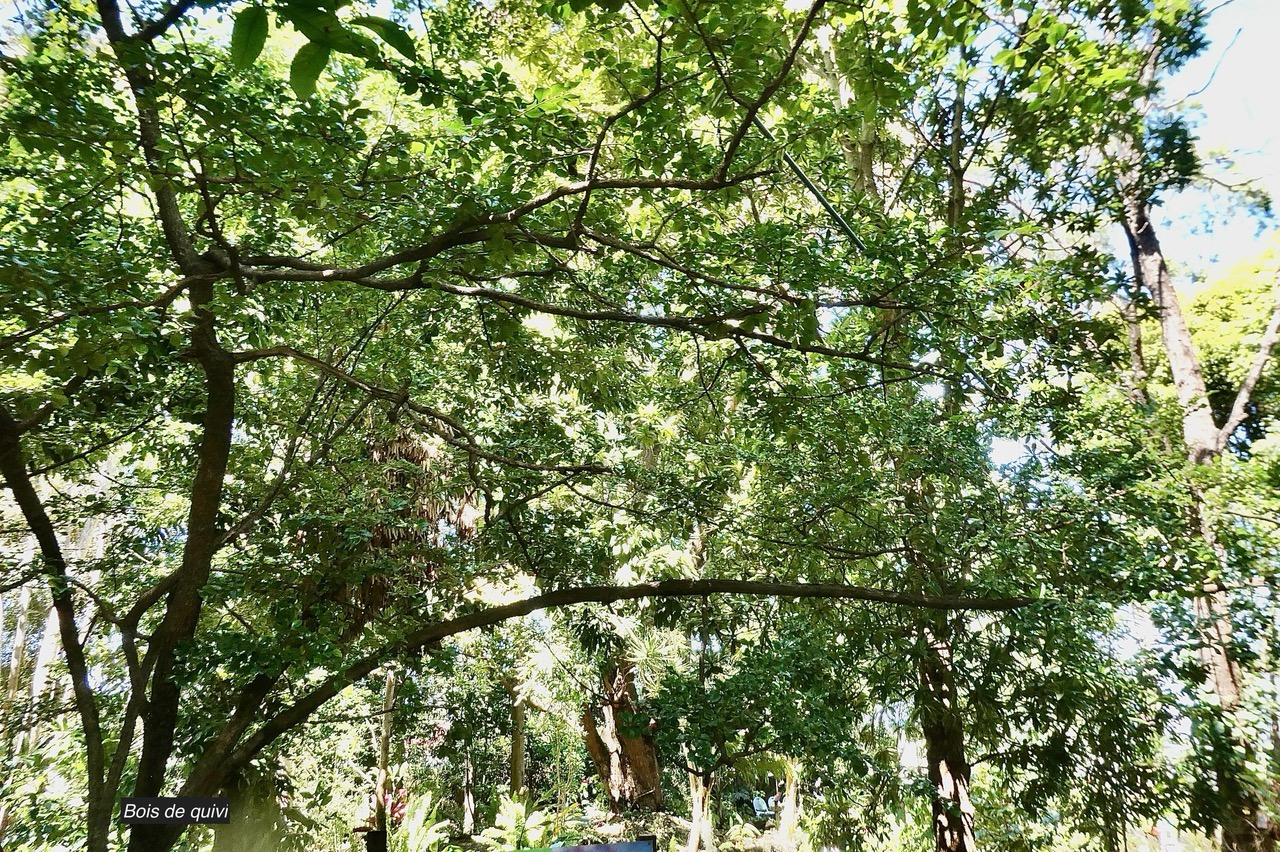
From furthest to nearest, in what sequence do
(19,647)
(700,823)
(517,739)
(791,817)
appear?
(19,647)
(517,739)
(791,817)
(700,823)

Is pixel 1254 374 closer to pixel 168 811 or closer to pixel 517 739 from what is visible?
pixel 168 811

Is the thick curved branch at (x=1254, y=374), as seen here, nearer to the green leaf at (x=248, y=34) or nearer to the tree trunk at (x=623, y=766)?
the tree trunk at (x=623, y=766)

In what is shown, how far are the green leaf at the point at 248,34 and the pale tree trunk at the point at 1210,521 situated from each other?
3833mm

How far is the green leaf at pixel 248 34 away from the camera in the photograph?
0.67 metres

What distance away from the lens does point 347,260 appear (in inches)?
158

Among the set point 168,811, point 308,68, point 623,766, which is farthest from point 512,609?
point 623,766

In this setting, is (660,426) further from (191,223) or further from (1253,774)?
(1253,774)

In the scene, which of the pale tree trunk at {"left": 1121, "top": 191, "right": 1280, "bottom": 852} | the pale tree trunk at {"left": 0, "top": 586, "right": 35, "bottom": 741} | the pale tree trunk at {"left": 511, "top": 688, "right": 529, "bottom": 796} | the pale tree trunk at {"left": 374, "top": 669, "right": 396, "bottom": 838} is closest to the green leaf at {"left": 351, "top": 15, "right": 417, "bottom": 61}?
the pale tree trunk at {"left": 1121, "top": 191, "right": 1280, "bottom": 852}

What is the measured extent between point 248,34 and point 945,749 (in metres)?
5.12

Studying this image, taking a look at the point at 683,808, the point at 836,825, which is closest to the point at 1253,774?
the point at 836,825

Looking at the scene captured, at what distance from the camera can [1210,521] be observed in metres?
3.77

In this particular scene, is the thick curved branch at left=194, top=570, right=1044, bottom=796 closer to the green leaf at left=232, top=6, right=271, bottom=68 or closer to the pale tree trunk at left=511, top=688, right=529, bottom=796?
the green leaf at left=232, top=6, right=271, bottom=68

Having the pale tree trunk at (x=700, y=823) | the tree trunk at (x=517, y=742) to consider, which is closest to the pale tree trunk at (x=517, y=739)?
the tree trunk at (x=517, y=742)

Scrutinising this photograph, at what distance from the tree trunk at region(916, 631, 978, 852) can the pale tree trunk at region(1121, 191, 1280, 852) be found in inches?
47.6
